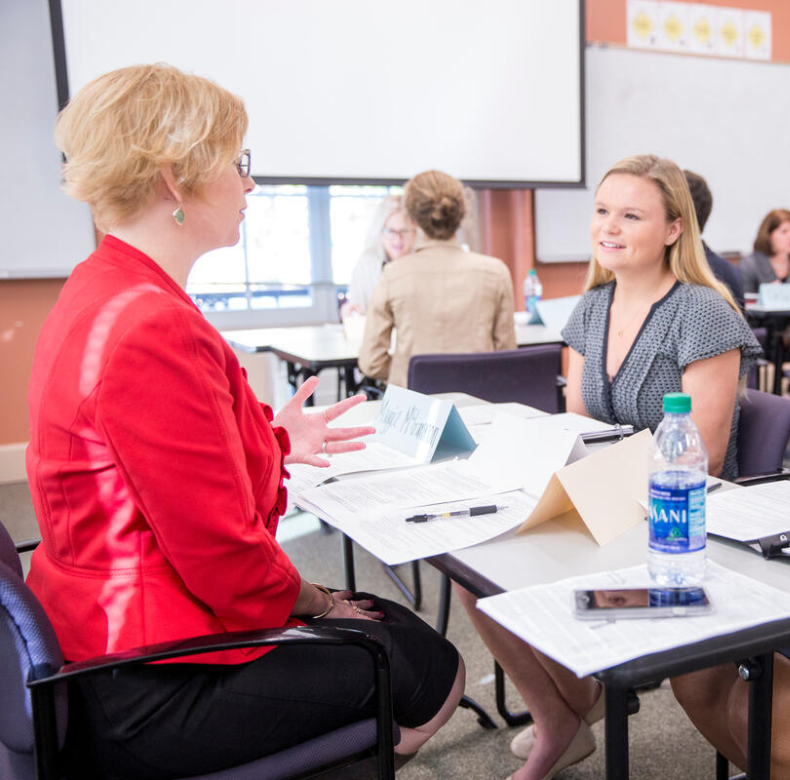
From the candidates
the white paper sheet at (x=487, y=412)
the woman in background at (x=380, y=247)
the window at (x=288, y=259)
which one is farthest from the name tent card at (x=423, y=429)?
the window at (x=288, y=259)

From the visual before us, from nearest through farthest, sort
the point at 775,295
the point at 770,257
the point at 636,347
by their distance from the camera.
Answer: the point at 636,347, the point at 775,295, the point at 770,257

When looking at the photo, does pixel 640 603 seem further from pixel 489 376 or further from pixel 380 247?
pixel 380 247

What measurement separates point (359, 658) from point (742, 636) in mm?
466

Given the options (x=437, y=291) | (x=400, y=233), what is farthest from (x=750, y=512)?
(x=400, y=233)

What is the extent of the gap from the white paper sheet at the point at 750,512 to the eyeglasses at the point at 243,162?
0.81m

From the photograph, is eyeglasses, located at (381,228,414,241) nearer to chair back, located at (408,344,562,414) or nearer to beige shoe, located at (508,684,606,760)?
chair back, located at (408,344,562,414)

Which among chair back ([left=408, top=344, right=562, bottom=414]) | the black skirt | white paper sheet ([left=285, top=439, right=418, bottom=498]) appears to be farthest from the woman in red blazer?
chair back ([left=408, top=344, right=562, bottom=414])

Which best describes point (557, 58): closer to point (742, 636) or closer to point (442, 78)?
point (442, 78)

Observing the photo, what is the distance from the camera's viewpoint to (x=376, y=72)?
14.8ft

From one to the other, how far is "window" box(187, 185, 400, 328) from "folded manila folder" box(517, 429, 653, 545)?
418 cm

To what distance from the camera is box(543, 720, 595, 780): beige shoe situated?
1.55m

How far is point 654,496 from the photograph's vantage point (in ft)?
2.88

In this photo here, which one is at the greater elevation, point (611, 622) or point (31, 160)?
point (31, 160)

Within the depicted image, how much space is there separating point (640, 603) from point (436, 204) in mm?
2182
